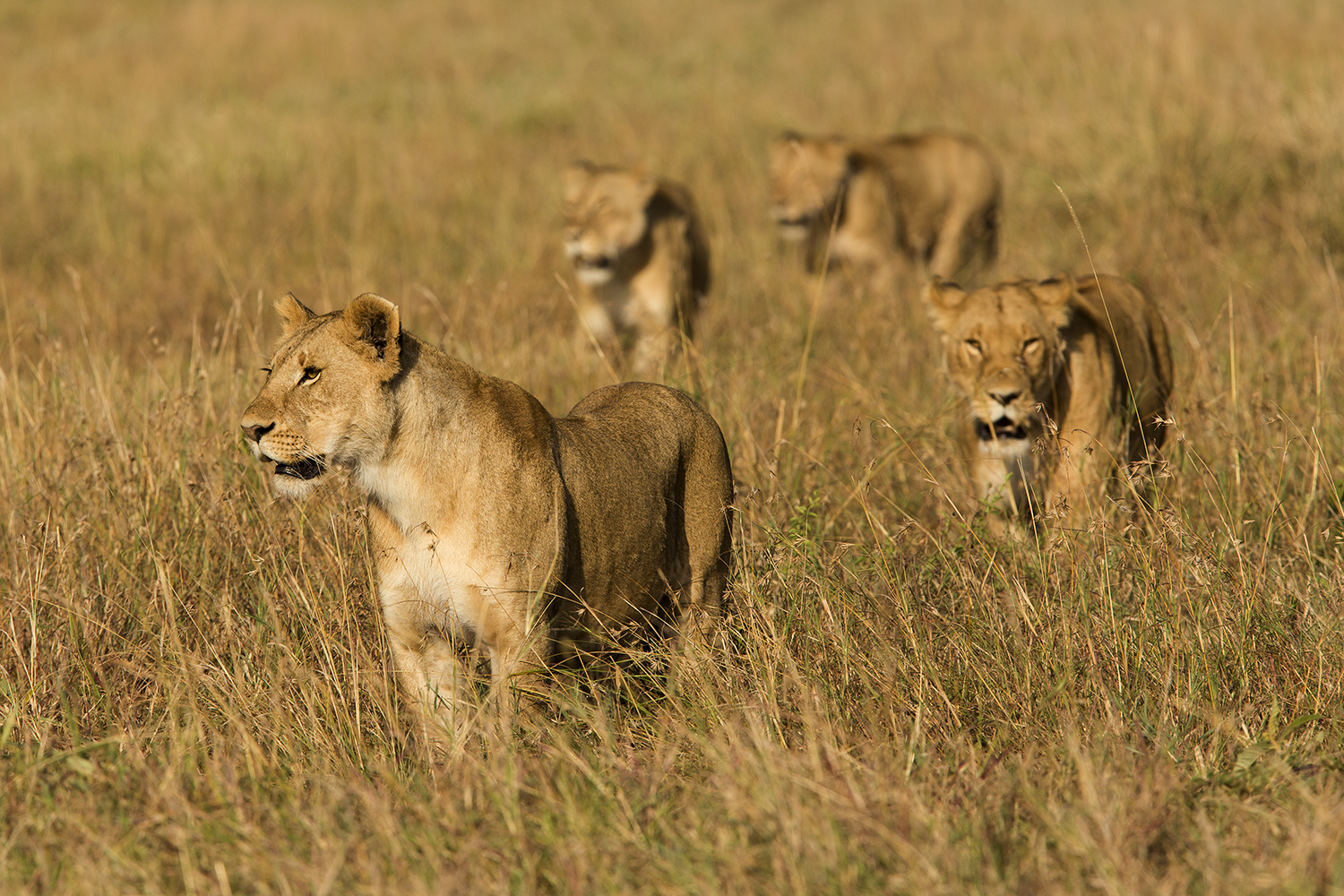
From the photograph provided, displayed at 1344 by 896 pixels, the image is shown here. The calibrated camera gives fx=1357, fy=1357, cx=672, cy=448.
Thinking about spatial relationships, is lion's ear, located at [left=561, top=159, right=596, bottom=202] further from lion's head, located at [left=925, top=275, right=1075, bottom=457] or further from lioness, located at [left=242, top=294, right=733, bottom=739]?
lioness, located at [left=242, top=294, right=733, bottom=739]

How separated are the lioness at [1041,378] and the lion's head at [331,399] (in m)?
2.25

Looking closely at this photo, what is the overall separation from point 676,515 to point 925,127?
10643 millimetres

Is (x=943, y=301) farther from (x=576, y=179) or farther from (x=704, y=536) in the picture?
(x=576, y=179)

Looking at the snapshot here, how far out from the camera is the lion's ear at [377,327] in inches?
124

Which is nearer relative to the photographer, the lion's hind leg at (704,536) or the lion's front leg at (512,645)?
the lion's front leg at (512,645)

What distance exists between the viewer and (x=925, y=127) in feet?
44.5

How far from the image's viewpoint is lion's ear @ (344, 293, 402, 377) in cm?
314

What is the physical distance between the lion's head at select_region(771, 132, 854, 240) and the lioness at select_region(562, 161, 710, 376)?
1069mm

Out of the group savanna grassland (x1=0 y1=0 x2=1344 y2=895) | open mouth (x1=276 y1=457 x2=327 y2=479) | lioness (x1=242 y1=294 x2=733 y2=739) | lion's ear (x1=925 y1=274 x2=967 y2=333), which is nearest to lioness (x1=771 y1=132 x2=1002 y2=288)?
savanna grassland (x1=0 y1=0 x2=1344 y2=895)

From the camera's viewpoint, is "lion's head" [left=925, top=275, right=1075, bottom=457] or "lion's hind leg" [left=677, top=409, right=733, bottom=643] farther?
"lion's head" [left=925, top=275, right=1075, bottom=457]

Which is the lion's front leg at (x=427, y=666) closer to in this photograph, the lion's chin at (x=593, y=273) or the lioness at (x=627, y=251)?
the lioness at (x=627, y=251)

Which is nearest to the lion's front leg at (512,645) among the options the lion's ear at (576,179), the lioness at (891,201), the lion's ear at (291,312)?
the lion's ear at (291,312)

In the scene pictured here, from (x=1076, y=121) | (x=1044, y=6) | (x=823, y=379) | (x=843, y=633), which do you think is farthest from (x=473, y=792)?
(x=1044, y=6)

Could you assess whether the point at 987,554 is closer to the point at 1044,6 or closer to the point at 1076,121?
the point at 1076,121
